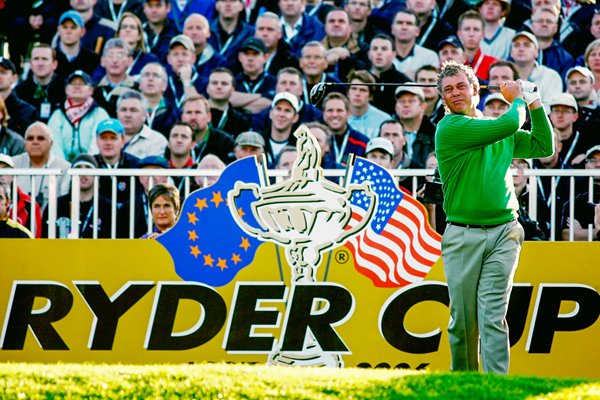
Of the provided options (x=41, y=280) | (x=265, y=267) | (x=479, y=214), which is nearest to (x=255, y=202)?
(x=265, y=267)

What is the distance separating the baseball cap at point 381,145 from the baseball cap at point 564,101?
4.71ft

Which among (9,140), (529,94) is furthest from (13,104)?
(529,94)

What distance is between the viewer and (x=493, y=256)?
5.90m

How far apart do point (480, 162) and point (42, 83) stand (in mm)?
5652

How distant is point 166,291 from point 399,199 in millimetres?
1866

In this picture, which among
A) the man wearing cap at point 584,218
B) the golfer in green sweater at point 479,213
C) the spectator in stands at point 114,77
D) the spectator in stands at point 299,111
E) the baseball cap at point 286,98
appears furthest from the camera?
the spectator in stands at point 114,77

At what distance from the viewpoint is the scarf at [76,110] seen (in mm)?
10047

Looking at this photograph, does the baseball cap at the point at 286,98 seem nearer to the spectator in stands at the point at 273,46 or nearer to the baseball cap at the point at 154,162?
the spectator in stands at the point at 273,46

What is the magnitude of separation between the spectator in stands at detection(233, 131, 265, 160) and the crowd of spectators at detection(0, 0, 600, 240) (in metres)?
0.01

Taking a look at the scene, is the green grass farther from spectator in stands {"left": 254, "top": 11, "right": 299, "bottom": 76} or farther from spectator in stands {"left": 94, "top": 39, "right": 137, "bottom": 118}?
spectator in stands {"left": 254, "top": 11, "right": 299, "bottom": 76}

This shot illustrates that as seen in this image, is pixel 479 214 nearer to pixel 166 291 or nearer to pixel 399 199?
pixel 399 199

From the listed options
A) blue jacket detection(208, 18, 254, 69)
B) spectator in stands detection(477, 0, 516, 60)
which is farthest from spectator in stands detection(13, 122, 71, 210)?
spectator in stands detection(477, 0, 516, 60)

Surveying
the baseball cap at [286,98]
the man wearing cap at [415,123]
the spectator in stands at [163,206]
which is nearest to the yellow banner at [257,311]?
the spectator in stands at [163,206]

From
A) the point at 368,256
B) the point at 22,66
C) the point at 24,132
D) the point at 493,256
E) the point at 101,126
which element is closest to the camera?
the point at 493,256
